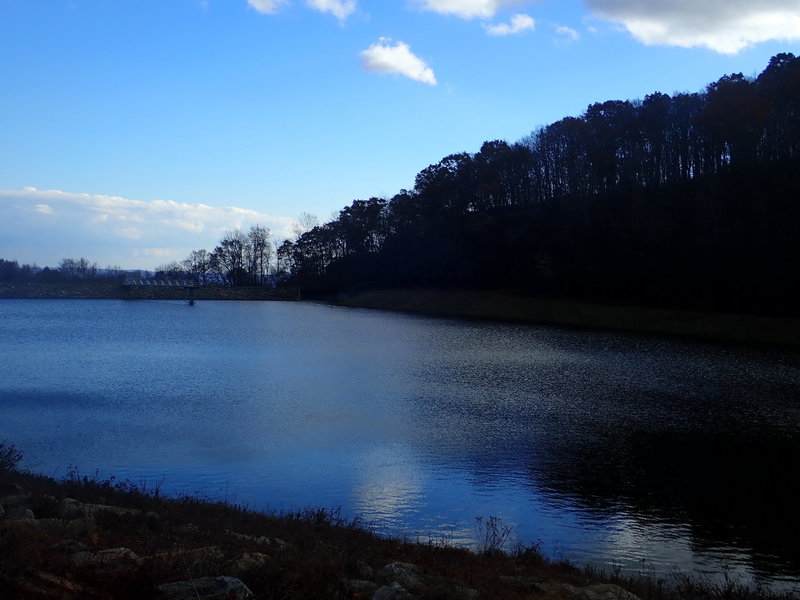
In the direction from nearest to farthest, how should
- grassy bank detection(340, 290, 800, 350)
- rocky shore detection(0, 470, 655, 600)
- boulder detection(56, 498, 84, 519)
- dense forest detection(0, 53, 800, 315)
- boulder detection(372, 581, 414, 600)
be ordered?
rocky shore detection(0, 470, 655, 600) → boulder detection(372, 581, 414, 600) → boulder detection(56, 498, 84, 519) → grassy bank detection(340, 290, 800, 350) → dense forest detection(0, 53, 800, 315)

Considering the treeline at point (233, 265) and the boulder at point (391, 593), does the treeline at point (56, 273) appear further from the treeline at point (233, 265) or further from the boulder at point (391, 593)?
the boulder at point (391, 593)

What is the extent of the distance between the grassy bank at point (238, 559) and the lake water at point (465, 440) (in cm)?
162

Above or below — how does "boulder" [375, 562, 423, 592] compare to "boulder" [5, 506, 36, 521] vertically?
below

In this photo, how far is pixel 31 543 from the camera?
18.2 feet

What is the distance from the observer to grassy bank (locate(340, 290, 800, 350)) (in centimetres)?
4222

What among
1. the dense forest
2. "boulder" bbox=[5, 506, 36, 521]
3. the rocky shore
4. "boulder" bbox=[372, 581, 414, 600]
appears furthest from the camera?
the dense forest

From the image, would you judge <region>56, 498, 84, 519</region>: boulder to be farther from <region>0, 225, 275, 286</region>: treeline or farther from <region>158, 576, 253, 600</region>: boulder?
<region>0, 225, 275, 286</region>: treeline

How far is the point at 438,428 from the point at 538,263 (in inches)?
2170

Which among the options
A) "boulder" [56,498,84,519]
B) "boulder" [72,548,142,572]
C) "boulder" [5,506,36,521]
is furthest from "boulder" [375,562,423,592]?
"boulder" [5,506,36,521]

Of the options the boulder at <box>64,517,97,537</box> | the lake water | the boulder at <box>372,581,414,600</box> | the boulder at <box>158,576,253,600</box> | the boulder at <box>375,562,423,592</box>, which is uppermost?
the boulder at <box>158,576,253,600</box>

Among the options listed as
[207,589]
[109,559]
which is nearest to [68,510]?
[109,559]

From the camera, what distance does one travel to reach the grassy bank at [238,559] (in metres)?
5.11

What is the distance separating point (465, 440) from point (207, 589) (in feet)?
36.9

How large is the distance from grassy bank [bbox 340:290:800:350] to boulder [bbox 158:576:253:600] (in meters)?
40.3
